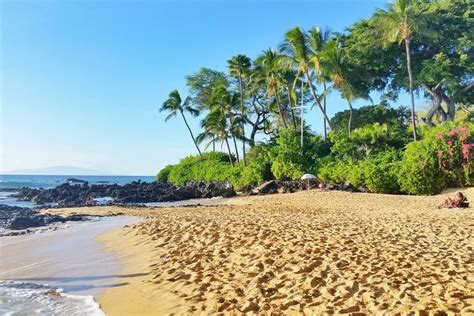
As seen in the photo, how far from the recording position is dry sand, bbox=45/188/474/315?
499 centimetres

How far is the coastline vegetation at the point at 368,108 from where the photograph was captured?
22.4 metres

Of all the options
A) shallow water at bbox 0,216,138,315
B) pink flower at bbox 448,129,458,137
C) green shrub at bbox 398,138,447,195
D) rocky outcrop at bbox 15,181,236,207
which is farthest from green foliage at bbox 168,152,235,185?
shallow water at bbox 0,216,138,315

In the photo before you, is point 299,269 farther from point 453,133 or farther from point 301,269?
point 453,133

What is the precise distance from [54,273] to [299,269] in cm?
469

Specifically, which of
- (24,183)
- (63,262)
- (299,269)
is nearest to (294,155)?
(63,262)

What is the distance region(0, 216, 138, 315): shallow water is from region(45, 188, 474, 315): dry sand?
39cm

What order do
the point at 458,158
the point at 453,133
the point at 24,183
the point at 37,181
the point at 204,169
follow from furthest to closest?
the point at 37,181 → the point at 24,183 → the point at 204,169 → the point at 453,133 → the point at 458,158

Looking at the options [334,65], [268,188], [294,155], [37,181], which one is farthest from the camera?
[37,181]

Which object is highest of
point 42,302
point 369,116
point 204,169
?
point 369,116

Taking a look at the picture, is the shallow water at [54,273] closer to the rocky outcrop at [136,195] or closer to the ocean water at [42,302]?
the ocean water at [42,302]

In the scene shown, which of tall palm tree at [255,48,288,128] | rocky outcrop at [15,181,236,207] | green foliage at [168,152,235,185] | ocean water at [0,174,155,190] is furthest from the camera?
ocean water at [0,174,155,190]

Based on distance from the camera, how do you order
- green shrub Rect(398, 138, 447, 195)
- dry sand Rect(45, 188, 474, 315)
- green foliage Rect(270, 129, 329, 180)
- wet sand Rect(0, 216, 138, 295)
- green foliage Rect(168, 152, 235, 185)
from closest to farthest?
dry sand Rect(45, 188, 474, 315), wet sand Rect(0, 216, 138, 295), green shrub Rect(398, 138, 447, 195), green foliage Rect(270, 129, 329, 180), green foliage Rect(168, 152, 235, 185)

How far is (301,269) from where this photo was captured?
6.33 m

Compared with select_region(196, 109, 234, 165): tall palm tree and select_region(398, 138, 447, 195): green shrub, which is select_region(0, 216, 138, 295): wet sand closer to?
select_region(398, 138, 447, 195): green shrub
